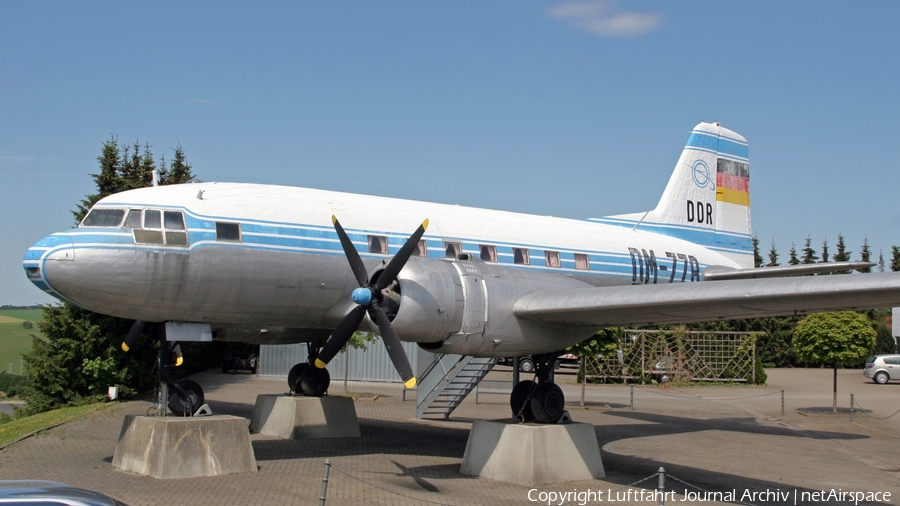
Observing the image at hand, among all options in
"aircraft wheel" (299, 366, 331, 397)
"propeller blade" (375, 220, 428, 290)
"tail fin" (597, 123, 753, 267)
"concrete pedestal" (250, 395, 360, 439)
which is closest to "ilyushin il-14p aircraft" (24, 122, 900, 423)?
"propeller blade" (375, 220, 428, 290)

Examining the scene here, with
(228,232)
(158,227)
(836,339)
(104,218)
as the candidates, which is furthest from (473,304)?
(836,339)

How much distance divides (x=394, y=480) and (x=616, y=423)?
11.7 metres

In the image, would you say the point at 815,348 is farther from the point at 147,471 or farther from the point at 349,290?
the point at 147,471

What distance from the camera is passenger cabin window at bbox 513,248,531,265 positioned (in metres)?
18.6

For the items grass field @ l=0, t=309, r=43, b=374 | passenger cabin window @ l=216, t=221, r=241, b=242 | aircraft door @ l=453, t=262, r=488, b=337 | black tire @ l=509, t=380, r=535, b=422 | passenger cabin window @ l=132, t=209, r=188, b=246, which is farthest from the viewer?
grass field @ l=0, t=309, r=43, b=374

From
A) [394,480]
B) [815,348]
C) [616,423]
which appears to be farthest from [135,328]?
[815,348]

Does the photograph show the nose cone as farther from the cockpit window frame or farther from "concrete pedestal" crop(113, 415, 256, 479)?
"concrete pedestal" crop(113, 415, 256, 479)

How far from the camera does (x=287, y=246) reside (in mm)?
15945

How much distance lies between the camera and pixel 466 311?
14.2 m

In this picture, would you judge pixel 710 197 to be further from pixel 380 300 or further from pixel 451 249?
pixel 380 300

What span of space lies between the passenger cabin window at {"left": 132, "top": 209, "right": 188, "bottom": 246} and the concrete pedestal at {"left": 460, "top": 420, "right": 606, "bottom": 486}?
6.47 metres

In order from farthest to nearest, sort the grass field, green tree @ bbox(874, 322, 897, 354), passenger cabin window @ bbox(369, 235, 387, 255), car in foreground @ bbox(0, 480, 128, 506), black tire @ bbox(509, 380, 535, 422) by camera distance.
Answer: the grass field < green tree @ bbox(874, 322, 897, 354) < passenger cabin window @ bbox(369, 235, 387, 255) < black tire @ bbox(509, 380, 535, 422) < car in foreground @ bbox(0, 480, 128, 506)

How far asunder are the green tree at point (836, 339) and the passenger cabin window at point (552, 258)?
13.8 m

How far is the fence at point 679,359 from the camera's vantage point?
39562 millimetres
